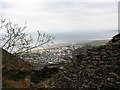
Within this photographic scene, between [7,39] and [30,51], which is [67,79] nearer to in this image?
[30,51]

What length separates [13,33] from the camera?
237 inches

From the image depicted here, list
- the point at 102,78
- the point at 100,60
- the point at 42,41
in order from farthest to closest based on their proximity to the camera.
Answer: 1. the point at 100,60
2. the point at 42,41
3. the point at 102,78

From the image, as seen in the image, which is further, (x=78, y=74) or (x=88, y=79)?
(x=78, y=74)

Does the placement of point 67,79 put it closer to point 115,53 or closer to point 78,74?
point 78,74

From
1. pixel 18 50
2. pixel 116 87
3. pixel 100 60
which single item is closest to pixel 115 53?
A: pixel 100 60

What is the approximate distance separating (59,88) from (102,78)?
1737mm

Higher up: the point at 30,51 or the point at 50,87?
the point at 30,51

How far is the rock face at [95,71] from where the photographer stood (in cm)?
571

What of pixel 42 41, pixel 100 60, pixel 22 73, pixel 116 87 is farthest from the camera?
pixel 22 73

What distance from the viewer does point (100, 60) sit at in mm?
6867

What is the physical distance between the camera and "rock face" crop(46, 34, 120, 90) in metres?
5.71

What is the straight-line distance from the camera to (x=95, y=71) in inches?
249

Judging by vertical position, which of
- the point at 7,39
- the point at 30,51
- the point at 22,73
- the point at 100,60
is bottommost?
the point at 22,73

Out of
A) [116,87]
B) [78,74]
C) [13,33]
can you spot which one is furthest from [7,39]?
[116,87]
